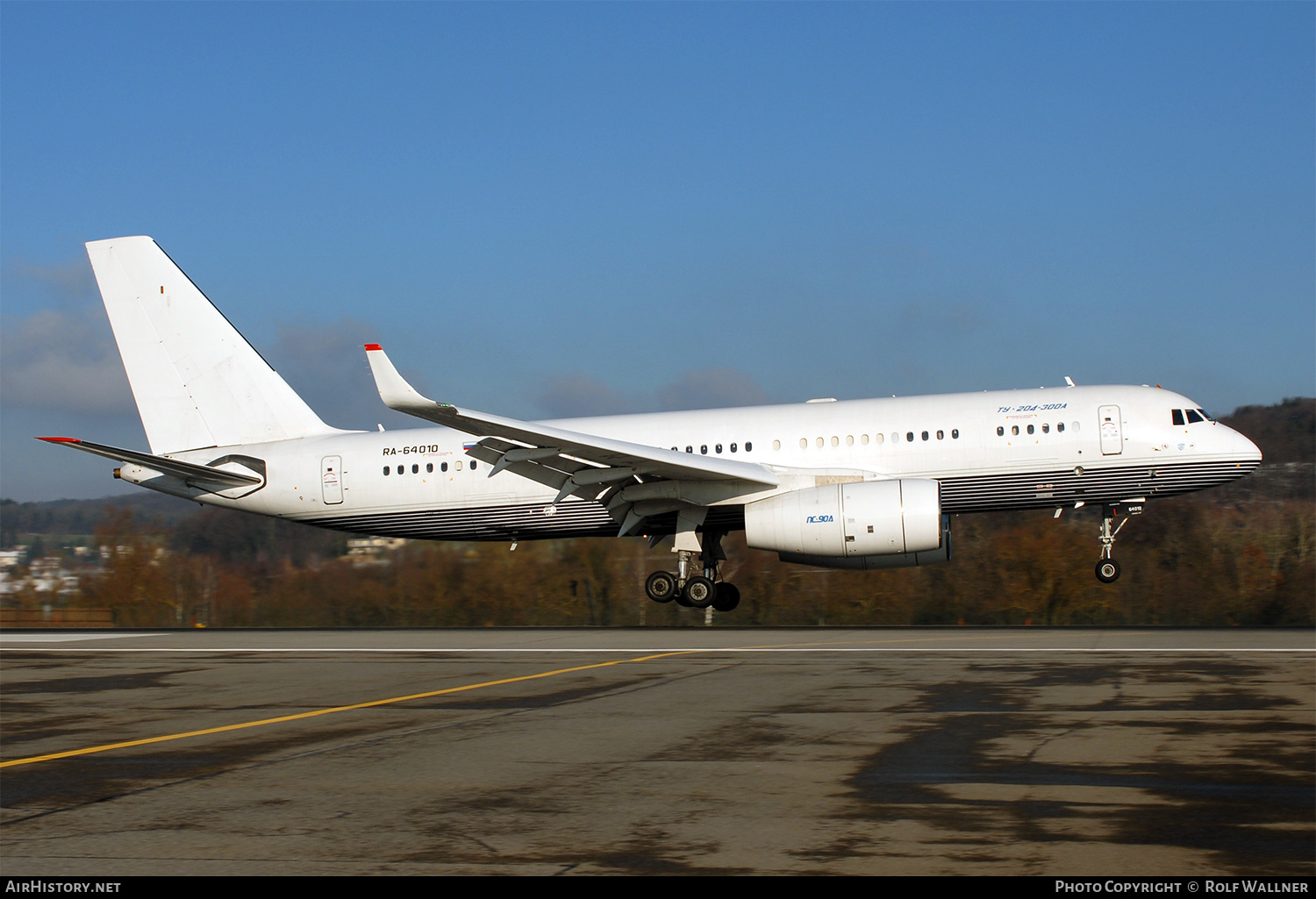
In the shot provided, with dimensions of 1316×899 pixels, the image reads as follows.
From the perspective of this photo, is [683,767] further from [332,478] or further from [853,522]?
[332,478]

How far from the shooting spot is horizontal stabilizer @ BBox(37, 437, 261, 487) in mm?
23359

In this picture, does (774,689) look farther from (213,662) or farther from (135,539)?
(135,539)

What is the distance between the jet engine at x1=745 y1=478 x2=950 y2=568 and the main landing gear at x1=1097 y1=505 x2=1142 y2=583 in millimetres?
3607

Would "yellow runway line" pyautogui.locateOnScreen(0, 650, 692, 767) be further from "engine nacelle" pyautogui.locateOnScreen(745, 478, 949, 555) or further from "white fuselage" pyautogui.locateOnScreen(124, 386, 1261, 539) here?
"white fuselage" pyautogui.locateOnScreen(124, 386, 1261, 539)

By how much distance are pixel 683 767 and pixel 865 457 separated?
15.5 meters

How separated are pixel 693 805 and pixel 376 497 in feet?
65.0

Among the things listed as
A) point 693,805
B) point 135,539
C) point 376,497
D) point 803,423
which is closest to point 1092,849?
point 693,805

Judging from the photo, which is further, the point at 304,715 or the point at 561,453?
the point at 561,453

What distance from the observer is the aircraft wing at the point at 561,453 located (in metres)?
19.5

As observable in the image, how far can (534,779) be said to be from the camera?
756 cm

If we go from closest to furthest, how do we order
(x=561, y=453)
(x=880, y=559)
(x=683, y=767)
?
(x=683, y=767) < (x=561, y=453) < (x=880, y=559)

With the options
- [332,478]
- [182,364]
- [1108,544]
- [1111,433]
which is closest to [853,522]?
[1111,433]

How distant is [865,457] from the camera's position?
2259cm

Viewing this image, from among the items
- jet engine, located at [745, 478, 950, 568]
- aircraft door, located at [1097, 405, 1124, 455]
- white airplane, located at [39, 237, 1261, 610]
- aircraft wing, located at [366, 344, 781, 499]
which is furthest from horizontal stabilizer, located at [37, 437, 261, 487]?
aircraft door, located at [1097, 405, 1124, 455]
